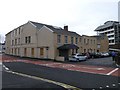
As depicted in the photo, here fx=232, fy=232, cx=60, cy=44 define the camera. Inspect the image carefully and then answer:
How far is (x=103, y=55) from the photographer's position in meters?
57.0

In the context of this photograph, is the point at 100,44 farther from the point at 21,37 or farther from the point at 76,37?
the point at 21,37

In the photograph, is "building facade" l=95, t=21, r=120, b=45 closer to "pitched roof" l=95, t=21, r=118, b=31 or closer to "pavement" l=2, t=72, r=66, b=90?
"pitched roof" l=95, t=21, r=118, b=31

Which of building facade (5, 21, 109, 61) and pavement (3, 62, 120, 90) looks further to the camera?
building facade (5, 21, 109, 61)

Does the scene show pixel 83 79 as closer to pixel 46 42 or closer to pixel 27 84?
pixel 27 84

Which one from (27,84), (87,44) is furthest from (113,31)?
(27,84)

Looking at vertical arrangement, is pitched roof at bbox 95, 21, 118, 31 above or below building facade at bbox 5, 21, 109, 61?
above

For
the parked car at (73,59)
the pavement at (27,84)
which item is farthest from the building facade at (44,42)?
the pavement at (27,84)

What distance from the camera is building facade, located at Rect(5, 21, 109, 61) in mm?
44922

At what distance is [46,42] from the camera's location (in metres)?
46.0

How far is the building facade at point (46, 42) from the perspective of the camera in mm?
44922

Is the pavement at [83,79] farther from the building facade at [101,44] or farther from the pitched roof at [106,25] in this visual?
the pitched roof at [106,25]

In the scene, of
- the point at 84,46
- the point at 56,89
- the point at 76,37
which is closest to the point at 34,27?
the point at 76,37

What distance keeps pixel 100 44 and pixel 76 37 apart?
20122 millimetres

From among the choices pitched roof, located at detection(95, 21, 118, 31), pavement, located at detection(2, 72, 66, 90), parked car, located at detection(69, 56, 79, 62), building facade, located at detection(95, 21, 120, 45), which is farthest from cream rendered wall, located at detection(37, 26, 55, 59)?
pitched roof, located at detection(95, 21, 118, 31)
